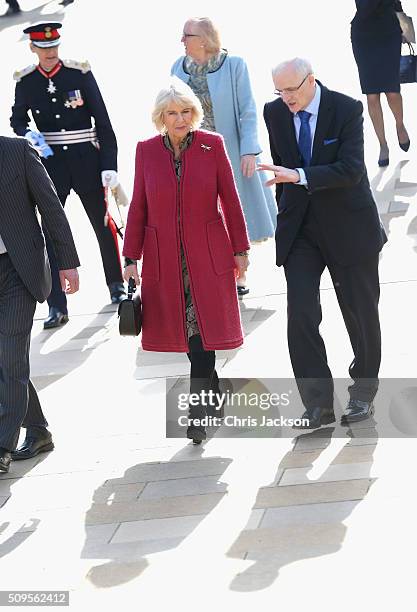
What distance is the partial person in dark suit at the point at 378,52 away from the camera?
455 inches

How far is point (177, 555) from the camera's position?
5168 millimetres

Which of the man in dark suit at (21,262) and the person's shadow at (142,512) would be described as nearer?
the person's shadow at (142,512)

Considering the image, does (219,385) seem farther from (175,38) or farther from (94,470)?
(175,38)

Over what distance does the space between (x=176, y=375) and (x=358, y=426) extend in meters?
1.44

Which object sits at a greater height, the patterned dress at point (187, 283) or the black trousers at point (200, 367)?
the patterned dress at point (187, 283)

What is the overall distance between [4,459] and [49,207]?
3.74 ft

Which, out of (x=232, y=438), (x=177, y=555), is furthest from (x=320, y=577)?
(x=232, y=438)

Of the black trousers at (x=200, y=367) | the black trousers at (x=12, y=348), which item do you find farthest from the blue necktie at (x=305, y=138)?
the black trousers at (x=12, y=348)

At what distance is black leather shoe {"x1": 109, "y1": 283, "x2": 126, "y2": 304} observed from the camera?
9359 mm

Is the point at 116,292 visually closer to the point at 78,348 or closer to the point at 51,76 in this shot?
the point at 78,348

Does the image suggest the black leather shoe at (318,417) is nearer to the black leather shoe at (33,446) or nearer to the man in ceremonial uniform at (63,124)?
the black leather shoe at (33,446)

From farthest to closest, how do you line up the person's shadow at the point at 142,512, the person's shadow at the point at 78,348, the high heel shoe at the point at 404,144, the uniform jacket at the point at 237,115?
the high heel shoe at the point at 404,144 < the uniform jacket at the point at 237,115 < the person's shadow at the point at 78,348 < the person's shadow at the point at 142,512

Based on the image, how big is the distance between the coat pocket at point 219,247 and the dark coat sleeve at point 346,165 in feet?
1.88

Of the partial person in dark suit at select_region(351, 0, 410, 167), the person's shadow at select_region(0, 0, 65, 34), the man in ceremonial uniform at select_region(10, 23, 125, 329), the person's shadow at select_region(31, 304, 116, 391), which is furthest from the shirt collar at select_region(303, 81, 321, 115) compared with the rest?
the person's shadow at select_region(0, 0, 65, 34)
